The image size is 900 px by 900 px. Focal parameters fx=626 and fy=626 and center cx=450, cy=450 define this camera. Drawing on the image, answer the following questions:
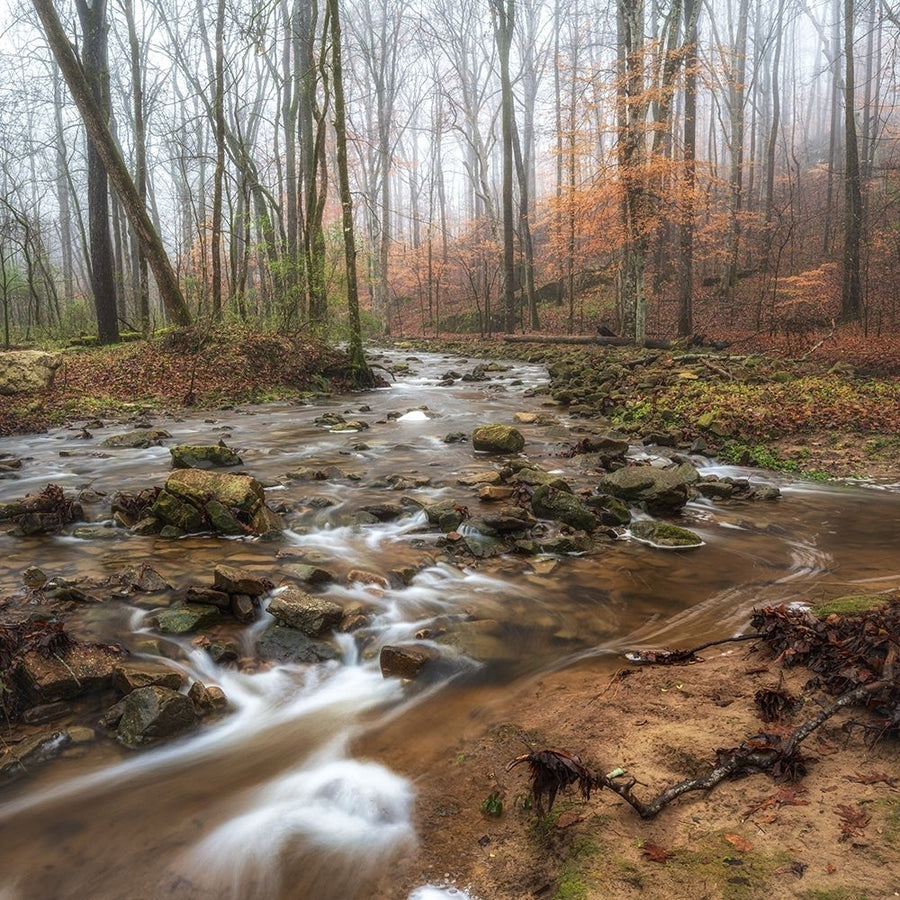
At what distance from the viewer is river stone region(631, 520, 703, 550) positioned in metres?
5.09

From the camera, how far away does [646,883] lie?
1619 mm

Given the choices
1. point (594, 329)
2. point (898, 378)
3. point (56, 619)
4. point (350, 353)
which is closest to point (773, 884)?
point (56, 619)

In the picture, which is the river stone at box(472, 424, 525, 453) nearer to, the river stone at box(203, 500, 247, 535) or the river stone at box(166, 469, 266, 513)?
the river stone at box(166, 469, 266, 513)

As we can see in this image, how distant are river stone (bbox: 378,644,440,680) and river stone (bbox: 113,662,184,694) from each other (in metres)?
1.03

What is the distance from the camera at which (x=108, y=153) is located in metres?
13.1

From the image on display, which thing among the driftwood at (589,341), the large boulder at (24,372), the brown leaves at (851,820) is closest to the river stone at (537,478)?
the brown leaves at (851,820)

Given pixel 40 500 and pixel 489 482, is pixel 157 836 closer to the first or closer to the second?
pixel 40 500

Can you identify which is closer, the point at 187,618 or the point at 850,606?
the point at 850,606

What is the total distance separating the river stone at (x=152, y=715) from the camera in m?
2.71

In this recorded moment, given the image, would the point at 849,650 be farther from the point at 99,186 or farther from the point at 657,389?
the point at 99,186

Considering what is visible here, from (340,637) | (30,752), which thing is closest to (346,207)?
(340,637)

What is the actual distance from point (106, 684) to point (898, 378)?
11.6 m

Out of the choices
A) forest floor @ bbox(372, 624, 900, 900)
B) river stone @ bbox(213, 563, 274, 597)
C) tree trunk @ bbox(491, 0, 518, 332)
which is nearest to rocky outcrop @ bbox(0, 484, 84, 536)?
river stone @ bbox(213, 563, 274, 597)

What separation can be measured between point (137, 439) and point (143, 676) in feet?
20.7
